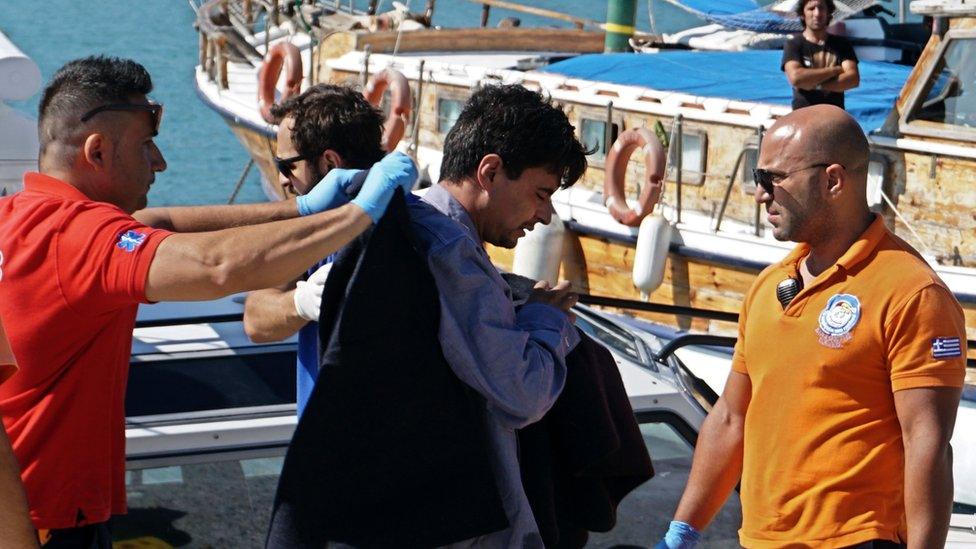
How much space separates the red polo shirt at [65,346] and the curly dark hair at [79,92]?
12cm

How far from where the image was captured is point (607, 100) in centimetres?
1006

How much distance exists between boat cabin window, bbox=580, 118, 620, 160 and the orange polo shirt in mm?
6996

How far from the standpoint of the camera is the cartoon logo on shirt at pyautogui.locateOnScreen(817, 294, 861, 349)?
300cm

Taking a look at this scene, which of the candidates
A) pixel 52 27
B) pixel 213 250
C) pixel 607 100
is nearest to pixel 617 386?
pixel 213 250

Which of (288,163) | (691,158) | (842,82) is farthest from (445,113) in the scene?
(288,163)

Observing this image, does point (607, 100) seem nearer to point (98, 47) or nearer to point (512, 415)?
point (512, 415)

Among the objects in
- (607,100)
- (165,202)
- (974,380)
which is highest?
(607,100)

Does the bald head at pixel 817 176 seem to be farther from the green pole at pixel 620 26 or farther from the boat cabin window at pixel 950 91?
the green pole at pixel 620 26

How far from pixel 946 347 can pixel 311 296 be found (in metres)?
1.30

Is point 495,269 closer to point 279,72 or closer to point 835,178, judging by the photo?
point 835,178

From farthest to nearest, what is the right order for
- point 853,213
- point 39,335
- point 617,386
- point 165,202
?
point 165,202 < point 853,213 < point 617,386 < point 39,335

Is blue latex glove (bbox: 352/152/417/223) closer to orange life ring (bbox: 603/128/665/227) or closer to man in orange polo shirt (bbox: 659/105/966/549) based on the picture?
man in orange polo shirt (bbox: 659/105/966/549)

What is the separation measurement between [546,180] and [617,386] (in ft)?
1.52

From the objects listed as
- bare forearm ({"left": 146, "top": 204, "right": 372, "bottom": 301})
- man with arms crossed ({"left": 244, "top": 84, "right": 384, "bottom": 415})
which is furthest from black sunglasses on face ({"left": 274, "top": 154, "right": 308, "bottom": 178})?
bare forearm ({"left": 146, "top": 204, "right": 372, "bottom": 301})
